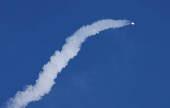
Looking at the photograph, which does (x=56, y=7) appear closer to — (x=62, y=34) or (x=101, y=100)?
(x=62, y=34)

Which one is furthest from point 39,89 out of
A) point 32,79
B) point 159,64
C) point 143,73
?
point 159,64

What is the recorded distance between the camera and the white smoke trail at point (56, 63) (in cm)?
1323

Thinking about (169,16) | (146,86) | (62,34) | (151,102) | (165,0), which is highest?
(165,0)

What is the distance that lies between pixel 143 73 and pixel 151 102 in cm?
196

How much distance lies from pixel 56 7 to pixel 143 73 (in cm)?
744

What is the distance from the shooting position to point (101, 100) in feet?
45.3

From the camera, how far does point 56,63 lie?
45.1 ft

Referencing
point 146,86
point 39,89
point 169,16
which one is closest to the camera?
point 39,89

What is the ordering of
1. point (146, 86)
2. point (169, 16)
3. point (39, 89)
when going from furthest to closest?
point (169, 16), point (146, 86), point (39, 89)

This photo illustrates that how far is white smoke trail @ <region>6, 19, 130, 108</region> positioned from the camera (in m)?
13.2

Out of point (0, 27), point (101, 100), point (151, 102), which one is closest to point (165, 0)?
point (151, 102)

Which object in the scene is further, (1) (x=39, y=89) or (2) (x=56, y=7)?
(2) (x=56, y=7)

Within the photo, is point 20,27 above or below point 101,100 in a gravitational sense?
above

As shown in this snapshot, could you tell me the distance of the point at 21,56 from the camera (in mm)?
13898
